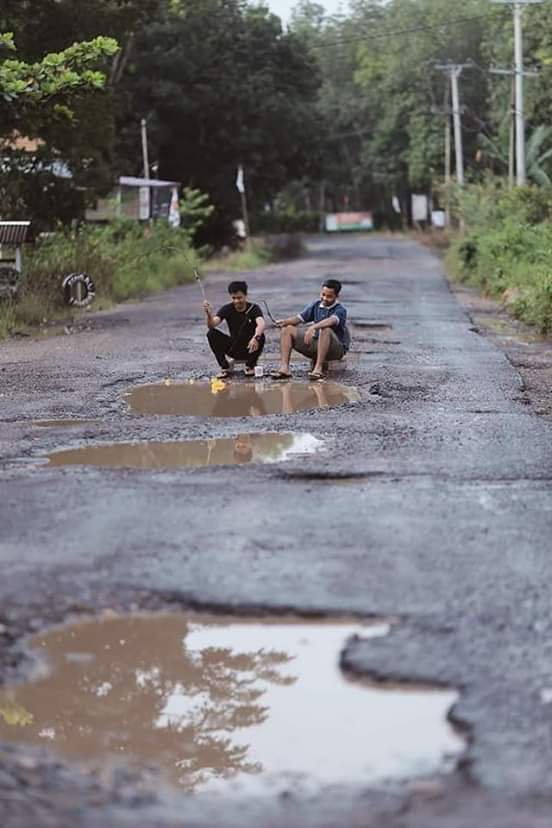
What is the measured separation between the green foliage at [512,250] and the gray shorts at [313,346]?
19.0ft

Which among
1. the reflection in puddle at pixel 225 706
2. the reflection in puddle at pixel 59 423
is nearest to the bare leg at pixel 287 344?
the reflection in puddle at pixel 59 423

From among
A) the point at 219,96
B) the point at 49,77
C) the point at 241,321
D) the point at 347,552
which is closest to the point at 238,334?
the point at 241,321

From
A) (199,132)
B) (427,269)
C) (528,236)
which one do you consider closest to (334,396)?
(528,236)

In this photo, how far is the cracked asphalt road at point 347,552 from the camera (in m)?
3.72

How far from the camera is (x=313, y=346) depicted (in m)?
12.7

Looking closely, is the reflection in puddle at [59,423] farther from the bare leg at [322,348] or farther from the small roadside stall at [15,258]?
the small roadside stall at [15,258]

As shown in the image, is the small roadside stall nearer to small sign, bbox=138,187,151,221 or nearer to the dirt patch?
the dirt patch

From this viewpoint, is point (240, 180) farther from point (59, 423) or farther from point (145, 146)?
point (59, 423)

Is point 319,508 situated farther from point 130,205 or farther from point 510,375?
point 130,205

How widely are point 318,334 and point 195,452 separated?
4.15 meters

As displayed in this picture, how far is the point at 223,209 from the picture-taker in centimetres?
4994

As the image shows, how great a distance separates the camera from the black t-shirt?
12.4m

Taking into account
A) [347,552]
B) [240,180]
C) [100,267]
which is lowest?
[347,552]

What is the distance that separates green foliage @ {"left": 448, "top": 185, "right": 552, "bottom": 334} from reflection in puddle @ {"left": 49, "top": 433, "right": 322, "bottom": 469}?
9.44 meters
